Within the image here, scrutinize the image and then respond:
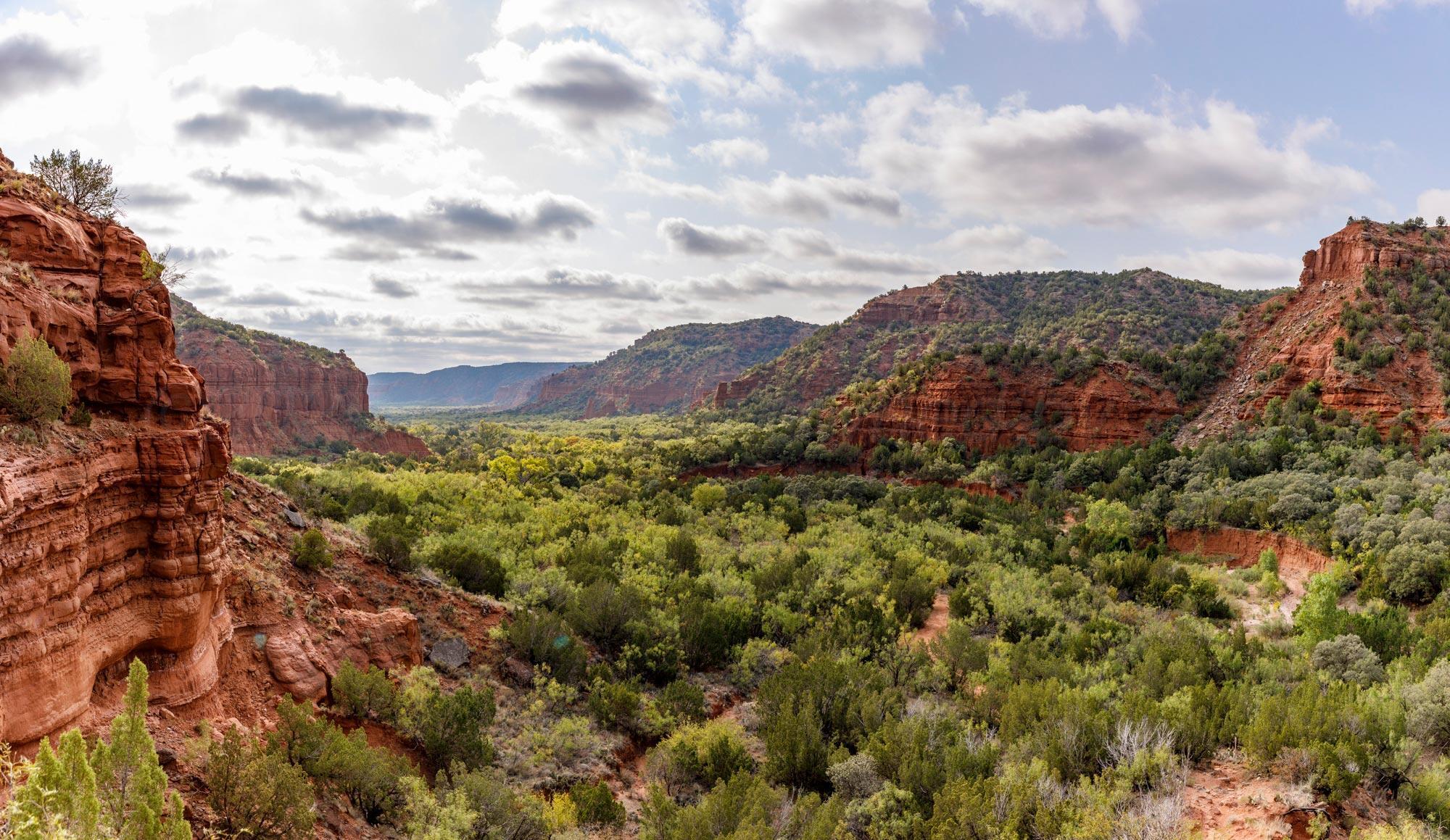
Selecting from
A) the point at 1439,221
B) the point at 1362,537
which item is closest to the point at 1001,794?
the point at 1362,537

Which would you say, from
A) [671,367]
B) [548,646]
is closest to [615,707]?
[548,646]

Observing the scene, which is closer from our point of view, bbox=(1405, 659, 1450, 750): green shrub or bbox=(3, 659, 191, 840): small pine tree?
bbox=(3, 659, 191, 840): small pine tree

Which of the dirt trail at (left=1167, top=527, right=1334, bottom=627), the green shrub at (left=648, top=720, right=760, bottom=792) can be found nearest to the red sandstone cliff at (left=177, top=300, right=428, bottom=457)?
the green shrub at (left=648, top=720, right=760, bottom=792)

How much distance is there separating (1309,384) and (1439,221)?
21216mm

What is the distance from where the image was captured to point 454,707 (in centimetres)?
1214

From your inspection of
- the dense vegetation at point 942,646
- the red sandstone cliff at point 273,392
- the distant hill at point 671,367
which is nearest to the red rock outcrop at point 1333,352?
the dense vegetation at point 942,646

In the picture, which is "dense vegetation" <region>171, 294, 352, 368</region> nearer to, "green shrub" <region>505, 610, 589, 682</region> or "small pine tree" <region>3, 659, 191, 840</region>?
"green shrub" <region>505, 610, 589, 682</region>

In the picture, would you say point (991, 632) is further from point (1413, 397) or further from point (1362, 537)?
point (1413, 397)

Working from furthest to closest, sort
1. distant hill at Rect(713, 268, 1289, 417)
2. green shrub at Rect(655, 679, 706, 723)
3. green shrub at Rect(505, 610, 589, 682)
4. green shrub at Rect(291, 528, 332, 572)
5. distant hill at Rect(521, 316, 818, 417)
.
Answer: distant hill at Rect(521, 316, 818, 417), distant hill at Rect(713, 268, 1289, 417), green shrub at Rect(505, 610, 589, 682), green shrub at Rect(655, 679, 706, 723), green shrub at Rect(291, 528, 332, 572)

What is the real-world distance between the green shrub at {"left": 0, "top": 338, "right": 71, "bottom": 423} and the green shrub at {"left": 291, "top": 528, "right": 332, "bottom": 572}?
21.2 feet

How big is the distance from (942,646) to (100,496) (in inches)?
673

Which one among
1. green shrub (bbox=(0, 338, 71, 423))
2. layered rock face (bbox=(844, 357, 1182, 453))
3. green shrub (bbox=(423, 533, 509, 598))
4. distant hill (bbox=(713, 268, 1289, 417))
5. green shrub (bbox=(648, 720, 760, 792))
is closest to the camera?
green shrub (bbox=(0, 338, 71, 423))

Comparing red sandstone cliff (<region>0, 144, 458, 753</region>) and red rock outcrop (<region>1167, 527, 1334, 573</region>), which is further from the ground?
red sandstone cliff (<region>0, 144, 458, 753</region>)

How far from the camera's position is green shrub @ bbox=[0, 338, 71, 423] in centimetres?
752
